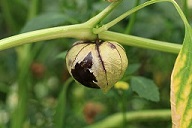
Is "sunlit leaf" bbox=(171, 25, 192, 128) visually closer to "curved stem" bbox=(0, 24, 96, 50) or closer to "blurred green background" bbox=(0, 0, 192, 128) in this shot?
"curved stem" bbox=(0, 24, 96, 50)

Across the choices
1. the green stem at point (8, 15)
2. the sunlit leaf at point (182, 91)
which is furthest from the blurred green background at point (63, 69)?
the sunlit leaf at point (182, 91)

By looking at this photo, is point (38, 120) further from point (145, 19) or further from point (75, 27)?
point (75, 27)

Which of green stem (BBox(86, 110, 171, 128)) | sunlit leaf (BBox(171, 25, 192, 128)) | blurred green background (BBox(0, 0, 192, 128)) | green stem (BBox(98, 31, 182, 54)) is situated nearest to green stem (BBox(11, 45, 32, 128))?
blurred green background (BBox(0, 0, 192, 128))

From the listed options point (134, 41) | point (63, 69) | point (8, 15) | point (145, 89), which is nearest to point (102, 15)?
point (134, 41)

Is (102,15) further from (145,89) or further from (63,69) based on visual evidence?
(63,69)

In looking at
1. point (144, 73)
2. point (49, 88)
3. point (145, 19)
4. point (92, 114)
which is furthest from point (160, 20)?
point (49, 88)

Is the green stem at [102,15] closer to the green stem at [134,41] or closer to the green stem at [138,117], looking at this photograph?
the green stem at [134,41]
